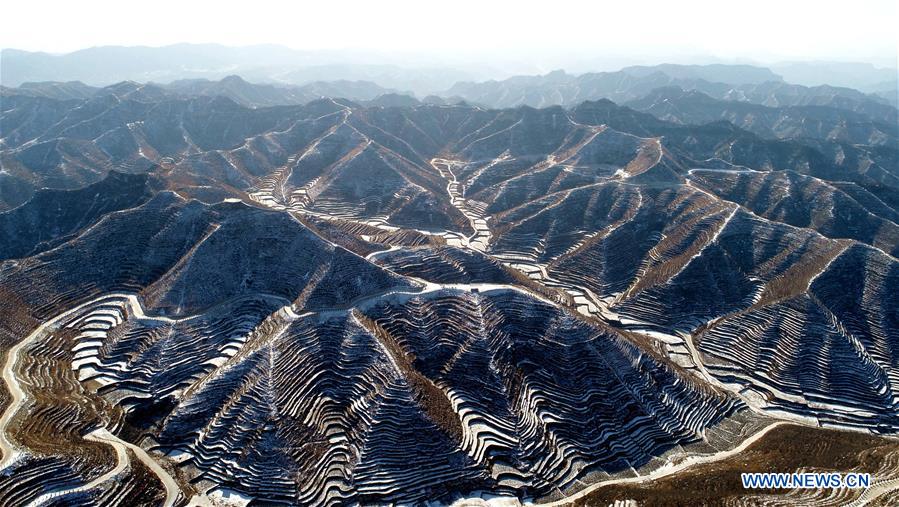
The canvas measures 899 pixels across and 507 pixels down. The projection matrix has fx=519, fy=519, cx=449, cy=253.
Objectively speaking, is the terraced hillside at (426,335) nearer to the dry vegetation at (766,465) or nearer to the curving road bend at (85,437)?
the curving road bend at (85,437)

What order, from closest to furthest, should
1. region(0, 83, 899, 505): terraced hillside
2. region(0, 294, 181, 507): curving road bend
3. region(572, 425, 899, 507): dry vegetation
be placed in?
region(0, 294, 181, 507): curving road bend < region(572, 425, 899, 507): dry vegetation < region(0, 83, 899, 505): terraced hillside

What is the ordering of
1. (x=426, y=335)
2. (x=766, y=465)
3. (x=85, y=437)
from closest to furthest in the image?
(x=766, y=465), (x=85, y=437), (x=426, y=335)

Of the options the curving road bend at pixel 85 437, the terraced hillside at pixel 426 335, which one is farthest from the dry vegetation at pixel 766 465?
the curving road bend at pixel 85 437

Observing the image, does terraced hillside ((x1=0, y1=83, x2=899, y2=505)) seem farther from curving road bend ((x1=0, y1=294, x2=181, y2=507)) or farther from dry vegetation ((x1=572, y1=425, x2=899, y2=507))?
dry vegetation ((x1=572, y1=425, x2=899, y2=507))

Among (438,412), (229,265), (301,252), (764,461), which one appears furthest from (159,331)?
(764,461)

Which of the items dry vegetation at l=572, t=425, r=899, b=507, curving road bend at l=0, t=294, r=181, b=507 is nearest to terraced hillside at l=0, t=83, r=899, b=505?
curving road bend at l=0, t=294, r=181, b=507

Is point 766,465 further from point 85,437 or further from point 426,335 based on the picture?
point 85,437

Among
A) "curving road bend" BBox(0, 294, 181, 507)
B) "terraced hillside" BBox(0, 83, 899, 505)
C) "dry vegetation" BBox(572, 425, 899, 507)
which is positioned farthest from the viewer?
"terraced hillside" BBox(0, 83, 899, 505)

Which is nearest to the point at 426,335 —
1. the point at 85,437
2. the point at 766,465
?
the point at 85,437
